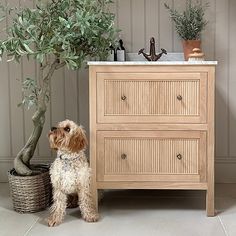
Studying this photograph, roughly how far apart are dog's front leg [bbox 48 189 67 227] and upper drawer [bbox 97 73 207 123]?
443mm

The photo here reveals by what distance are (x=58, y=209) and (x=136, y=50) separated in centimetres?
123

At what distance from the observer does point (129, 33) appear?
10.7 feet

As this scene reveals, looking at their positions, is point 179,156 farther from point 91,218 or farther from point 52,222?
point 52,222

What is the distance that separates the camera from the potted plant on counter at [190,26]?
3.04m

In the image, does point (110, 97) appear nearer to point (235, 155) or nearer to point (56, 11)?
point (56, 11)

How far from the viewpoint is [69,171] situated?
257cm

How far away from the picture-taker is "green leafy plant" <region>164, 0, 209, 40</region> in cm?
309

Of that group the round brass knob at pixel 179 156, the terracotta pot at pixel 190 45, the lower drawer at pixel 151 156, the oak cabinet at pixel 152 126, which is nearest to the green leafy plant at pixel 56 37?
the oak cabinet at pixel 152 126

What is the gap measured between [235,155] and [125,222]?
1.13 meters

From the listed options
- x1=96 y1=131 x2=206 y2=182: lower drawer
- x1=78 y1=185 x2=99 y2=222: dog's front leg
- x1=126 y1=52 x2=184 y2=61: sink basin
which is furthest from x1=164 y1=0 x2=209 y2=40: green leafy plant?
x1=78 y1=185 x2=99 y2=222: dog's front leg

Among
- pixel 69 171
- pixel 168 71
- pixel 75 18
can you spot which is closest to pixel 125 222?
pixel 69 171

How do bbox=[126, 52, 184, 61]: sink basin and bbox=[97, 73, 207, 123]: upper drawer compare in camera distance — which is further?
bbox=[126, 52, 184, 61]: sink basin

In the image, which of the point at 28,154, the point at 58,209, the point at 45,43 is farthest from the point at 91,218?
the point at 45,43

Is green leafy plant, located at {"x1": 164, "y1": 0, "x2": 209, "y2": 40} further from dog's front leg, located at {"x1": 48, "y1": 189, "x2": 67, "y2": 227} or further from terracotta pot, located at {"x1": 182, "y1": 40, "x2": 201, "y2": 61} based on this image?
dog's front leg, located at {"x1": 48, "y1": 189, "x2": 67, "y2": 227}
